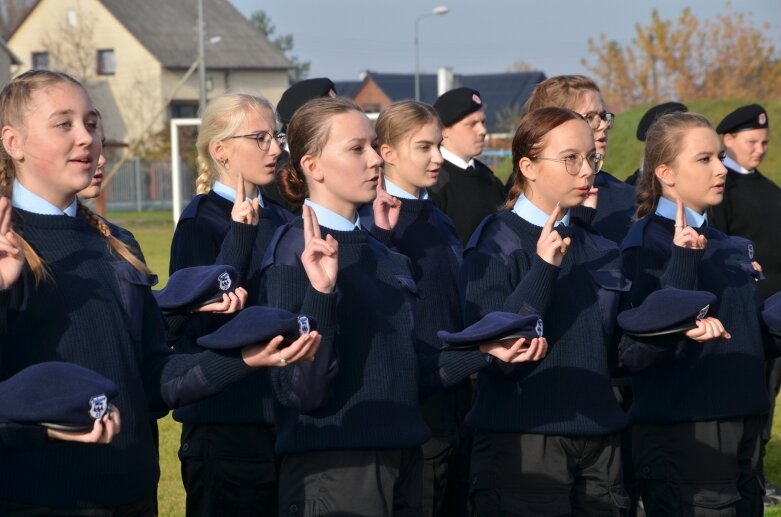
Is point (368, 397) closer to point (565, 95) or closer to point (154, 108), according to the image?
point (565, 95)

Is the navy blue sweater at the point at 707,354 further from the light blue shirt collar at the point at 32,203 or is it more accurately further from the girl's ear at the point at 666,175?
the light blue shirt collar at the point at 32,203

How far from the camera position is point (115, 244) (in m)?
3.77

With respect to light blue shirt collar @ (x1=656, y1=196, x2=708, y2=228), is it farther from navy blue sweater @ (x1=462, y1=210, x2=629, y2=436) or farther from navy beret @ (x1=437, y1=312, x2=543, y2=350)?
navy beret @ (x1=437, y1=312, x2=543, y2=350)

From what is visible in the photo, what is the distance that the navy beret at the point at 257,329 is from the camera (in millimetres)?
3479

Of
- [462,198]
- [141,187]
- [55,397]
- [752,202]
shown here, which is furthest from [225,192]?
[141,187]

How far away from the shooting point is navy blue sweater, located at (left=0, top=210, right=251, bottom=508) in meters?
3.47

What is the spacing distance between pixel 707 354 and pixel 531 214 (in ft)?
3.27

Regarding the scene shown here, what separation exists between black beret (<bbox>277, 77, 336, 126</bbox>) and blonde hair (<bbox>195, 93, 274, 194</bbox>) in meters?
1.57

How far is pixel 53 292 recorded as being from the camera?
353cm

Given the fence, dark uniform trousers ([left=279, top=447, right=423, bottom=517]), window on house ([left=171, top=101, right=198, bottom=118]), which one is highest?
window on house ([left=171, top=101, right=198, bottom=118])

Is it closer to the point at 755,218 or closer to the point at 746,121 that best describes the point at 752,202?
the point at 755,218

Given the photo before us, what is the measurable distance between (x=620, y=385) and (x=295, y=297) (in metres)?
2.82

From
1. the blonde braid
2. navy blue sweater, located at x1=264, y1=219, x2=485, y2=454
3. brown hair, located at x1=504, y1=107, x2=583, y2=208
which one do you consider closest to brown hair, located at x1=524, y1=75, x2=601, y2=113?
brown hair, located at x1=504, y1=107, x2=583, y2=208

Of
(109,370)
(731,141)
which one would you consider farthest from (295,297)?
(731,141)
